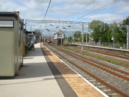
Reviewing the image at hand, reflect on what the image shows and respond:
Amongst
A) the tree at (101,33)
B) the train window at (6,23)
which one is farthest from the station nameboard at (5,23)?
the tree at (101,33)

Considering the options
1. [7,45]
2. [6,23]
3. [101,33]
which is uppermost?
[6,23]

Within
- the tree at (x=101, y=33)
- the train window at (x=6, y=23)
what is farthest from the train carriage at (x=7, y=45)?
the tree at (x=101, y=33)

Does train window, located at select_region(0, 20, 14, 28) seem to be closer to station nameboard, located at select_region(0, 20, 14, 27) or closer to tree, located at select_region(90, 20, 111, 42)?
station nameboard, located at select_region(0, 20, 14, 27)

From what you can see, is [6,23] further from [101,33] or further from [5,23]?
[101,33]

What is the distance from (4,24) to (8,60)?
1884mm

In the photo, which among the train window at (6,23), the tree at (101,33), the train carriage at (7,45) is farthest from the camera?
the tree at (101,33)

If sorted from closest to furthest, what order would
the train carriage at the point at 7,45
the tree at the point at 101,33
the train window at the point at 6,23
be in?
1. the train window at the point at 6,23
2. the train carriage at the point at 7,45
3. the tree at the point at 101,33

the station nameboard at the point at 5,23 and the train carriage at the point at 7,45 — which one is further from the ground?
the station nameboard at the point at 5,23

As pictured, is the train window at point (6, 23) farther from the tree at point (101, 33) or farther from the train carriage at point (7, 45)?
the tree at point (101, 33)

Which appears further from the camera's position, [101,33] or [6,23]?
[101,33]

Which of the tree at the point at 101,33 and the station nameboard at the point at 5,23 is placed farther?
the tree at the point at 101,33

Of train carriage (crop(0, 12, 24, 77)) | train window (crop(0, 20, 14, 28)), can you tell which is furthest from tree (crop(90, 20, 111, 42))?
train window (crop(0, 20, 14, 28))

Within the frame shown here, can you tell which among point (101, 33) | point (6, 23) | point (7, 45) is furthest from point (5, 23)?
point (101, 33)

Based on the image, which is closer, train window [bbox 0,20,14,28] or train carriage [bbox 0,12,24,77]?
train window [bbox 0,20,14,28]
